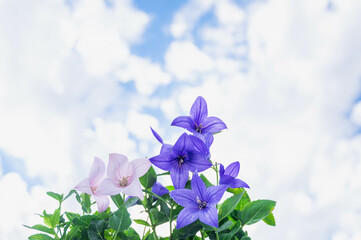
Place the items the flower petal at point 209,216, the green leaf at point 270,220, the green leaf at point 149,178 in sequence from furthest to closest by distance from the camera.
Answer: the green leaf at point 270,220 → the green leaf at point 149,178 → the flower petal at point 209,216

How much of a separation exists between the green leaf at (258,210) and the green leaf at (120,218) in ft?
1.09

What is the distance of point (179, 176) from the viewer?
1.00 m

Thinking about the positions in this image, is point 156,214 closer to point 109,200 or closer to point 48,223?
point 109,200

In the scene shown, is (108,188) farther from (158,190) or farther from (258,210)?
(258,210)

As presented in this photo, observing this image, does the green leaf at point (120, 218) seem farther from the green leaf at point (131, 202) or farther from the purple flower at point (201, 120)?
the purple flower at point (201, 120)

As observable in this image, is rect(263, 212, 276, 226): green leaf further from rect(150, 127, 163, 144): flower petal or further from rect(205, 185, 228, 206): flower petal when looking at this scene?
rect(150, 127, 163, 144): flower petal

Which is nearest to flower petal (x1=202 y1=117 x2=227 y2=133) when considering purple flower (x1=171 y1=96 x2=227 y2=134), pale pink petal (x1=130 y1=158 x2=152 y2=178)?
purple flower (x1=171 y1=96 x2=227 y2=134)

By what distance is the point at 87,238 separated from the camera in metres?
1.06

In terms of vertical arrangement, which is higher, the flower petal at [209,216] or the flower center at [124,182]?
the flower center at [124,182]

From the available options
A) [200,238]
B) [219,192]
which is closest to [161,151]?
[219,192]

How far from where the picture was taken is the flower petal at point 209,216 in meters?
0.91

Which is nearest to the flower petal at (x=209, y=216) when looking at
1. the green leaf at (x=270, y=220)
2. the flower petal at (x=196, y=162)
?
the flower petal at (x=196, y=162)

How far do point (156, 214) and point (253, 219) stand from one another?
270 millimetres

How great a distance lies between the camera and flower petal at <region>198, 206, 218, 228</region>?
0.91m
